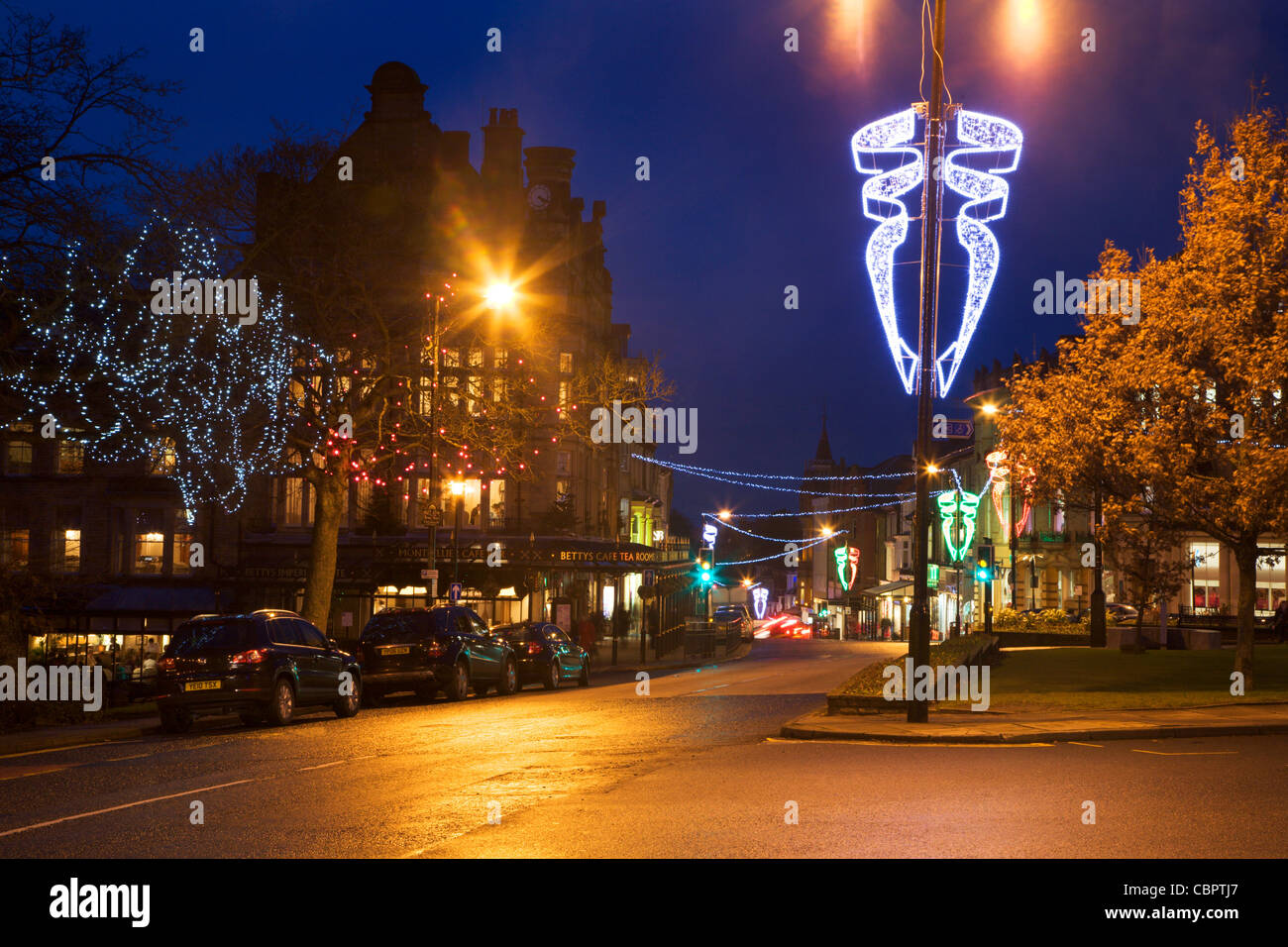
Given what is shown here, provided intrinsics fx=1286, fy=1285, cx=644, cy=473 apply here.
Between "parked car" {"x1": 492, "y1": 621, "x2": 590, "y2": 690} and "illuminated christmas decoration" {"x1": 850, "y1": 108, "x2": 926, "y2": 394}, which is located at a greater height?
"illuminated christmas decoration" {"x1": 850, "y1": 108, "x2": 926, "y2": 394}

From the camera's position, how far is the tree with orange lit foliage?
23.0m

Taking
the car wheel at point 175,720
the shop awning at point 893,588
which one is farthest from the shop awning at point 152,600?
the shop awning at point 893,588

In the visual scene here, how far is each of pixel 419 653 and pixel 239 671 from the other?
235 inches

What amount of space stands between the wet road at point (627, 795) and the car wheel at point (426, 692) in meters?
6.11

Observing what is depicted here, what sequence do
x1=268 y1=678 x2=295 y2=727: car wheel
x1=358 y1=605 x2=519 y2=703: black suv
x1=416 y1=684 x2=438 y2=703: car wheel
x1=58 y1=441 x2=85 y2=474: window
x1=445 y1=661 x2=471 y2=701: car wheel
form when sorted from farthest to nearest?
x1=58 y1=441 x2=85 y2=474: window, x1=445 y1=661 x2=471 y2=701: car wheel, x1=416 y1=684 x2=438 y2=703: car wheel, x1=358 y1=605 x2=519 y2=703: black suv, x1=268 y1=678 x2=295 y2=727: car wheel

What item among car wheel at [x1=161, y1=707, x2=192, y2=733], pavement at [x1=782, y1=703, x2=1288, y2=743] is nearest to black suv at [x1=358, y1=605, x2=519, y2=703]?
car wheel at [x1=161, y1=707, x2=192, y2=733]

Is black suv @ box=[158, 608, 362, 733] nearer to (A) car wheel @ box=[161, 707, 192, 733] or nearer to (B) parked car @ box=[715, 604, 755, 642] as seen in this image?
(A) car wheel @ box=[161, 707, 192, 733]

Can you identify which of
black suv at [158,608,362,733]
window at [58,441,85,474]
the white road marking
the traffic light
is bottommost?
the white road marking

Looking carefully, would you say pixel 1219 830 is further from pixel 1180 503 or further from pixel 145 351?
pixel 145 351

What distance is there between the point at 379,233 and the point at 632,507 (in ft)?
129

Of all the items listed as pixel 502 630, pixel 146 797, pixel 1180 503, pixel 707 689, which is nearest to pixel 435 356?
pixel 502 630

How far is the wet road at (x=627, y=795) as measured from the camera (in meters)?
9.52

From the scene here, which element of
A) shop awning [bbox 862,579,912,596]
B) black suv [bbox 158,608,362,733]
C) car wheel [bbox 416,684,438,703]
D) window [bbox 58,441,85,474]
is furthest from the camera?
shop awning [bbox 862,579,912,596]

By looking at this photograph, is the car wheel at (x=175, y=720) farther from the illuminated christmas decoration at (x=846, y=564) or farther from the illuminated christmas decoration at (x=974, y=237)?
the illuminated christmas decoration at (x=846, y=564)
